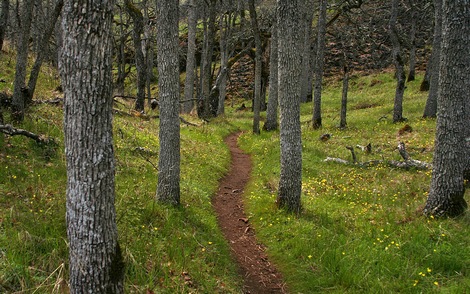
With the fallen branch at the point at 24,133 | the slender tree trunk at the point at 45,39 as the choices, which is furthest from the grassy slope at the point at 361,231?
the slender tree trunk at the point at 45,39

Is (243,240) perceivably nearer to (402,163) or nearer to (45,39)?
(402,163)

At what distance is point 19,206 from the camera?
5.20 meters

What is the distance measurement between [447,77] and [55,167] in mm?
7462

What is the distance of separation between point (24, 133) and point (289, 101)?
5.25m

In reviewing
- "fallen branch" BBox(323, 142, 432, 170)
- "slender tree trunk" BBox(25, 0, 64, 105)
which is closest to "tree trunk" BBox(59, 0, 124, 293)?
"slender tree trunk" BBox(25, 0, 64, 105)

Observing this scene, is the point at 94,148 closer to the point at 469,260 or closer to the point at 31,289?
the point at 31,289

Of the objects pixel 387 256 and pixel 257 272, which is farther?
pixel 257 272

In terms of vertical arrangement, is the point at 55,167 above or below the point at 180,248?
above

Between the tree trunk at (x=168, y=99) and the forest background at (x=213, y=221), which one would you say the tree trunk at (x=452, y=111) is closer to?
the forest background at (x=213, y=221)

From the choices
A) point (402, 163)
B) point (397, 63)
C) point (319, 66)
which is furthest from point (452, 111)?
point (397, 63)

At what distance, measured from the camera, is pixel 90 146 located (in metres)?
3.21

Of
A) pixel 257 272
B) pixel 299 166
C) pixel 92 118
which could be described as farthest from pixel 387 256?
pixel 92 118

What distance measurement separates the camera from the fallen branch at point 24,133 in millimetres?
6508

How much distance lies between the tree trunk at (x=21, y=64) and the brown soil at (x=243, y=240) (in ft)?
15.9
